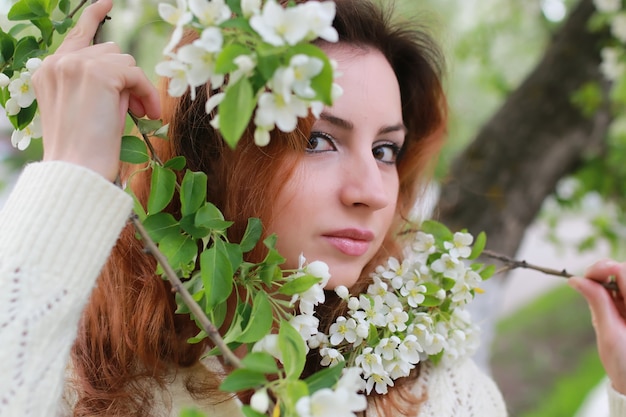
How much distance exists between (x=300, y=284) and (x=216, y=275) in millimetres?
117

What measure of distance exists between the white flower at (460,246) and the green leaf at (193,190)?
0.56m

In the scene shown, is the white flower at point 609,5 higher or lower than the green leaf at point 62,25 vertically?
higher

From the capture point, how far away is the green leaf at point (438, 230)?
1304mm

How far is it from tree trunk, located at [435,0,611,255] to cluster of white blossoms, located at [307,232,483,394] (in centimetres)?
108

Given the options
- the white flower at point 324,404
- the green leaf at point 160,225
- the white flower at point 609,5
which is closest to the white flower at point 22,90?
the green leaf at point 160,225

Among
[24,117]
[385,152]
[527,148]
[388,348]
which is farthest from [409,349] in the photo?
[527,148]

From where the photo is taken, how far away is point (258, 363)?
2.19ft

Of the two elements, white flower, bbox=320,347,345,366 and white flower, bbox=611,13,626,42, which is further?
white flower, bbox=611,13,626,42

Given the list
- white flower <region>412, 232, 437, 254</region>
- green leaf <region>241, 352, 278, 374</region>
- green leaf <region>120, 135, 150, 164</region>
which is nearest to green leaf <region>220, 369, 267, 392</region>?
green leaf <region>241, 352, 278, 374</region>

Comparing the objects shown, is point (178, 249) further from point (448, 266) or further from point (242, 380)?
point (448, 266)

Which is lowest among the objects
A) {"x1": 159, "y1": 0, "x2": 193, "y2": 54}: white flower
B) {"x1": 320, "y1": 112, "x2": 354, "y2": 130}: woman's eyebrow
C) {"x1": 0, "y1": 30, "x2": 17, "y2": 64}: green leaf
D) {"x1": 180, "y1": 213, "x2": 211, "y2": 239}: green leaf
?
{"x1": 180, "y1": 213, "x2": 211, "y2": 239}: green leaf

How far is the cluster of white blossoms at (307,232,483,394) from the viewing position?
1.08 metres

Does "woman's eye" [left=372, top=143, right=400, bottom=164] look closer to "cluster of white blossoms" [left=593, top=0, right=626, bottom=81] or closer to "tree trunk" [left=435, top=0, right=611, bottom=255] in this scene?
"tree trunk" [left=435, top=0, right=611, bottom=255]

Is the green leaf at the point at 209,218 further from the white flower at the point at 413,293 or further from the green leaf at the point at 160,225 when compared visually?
the white flower at the point at 413,293
